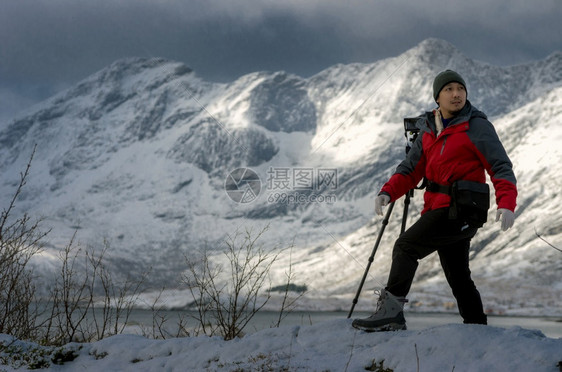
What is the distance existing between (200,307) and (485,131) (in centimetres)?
371

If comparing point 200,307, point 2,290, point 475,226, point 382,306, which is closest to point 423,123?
point 475,226

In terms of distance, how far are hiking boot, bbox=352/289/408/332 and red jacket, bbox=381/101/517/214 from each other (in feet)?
2.76

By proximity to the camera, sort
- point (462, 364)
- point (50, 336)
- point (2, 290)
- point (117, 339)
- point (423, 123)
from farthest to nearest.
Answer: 1. point (50, 336)
2. point (2, 290)
3. point (117, 339)
4. point (423, 123)
5. point (462, 364)

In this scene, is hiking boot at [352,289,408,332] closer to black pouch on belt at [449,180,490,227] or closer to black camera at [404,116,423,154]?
black pouch on belt at [449,180,490,227]

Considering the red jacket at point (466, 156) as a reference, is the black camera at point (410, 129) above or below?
above

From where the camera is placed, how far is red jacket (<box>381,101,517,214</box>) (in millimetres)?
4379

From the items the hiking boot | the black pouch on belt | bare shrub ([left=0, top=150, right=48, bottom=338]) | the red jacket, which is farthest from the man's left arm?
bare shrub ([left=0, top=150, right=48, bottom=338])

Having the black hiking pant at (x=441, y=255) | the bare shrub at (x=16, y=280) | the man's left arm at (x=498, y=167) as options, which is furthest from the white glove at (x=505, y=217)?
the bare shrub at (x=16, y=280)

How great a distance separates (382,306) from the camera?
4754mm

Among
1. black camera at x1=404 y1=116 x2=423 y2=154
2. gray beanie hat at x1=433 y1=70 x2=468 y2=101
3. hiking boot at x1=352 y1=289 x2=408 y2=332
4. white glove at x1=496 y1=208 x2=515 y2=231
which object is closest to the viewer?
white glove at x1=496 y1=208 x2=515 y2=231

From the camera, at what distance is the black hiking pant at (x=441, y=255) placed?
4617mm

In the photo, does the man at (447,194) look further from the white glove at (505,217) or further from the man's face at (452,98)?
the white glove at (505,217)

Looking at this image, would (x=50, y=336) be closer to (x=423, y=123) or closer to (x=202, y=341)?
(x=202, y=341)

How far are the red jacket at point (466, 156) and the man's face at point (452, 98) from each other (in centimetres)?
7
